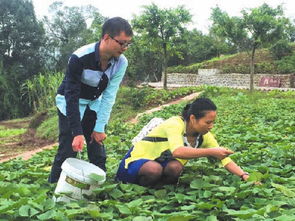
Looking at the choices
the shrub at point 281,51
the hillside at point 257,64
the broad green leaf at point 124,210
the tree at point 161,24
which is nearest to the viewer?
the broad green leaf at point 124,210

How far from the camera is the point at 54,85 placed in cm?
1831

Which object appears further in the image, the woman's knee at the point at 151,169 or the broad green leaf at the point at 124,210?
the woman's knee at the point at 151,169

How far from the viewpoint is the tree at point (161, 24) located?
1667cm

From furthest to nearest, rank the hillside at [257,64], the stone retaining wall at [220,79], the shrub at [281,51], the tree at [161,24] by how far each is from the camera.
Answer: the shrub at [281,51]
the hillside at [257,64]
the stone retaining wall at [220,79]
the tree at [161,24]

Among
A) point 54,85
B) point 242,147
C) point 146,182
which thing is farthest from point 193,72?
point 146,182

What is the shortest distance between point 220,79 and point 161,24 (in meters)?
8.19

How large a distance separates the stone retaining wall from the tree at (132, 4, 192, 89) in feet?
20.3

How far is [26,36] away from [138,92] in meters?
17.6

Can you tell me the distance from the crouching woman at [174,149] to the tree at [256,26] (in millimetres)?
12844

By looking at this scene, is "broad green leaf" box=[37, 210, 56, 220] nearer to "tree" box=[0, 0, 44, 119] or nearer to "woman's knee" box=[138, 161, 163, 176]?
"woman's knee" box=[138, 161, 163, 176]

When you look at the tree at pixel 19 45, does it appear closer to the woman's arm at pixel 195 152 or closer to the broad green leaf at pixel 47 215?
the woman's arm at pixel 195 152

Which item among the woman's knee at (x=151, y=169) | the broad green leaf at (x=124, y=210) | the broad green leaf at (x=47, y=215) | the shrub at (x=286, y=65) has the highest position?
the shrub at (x=286, y=65)

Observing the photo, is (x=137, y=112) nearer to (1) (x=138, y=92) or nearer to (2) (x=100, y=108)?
(1) (x=138, y=92)

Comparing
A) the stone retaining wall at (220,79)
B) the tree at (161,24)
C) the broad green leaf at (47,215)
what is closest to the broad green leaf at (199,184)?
the broad green leaf at (47,215)
